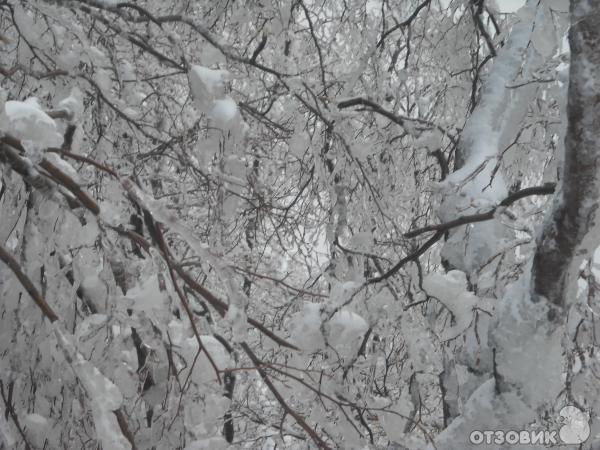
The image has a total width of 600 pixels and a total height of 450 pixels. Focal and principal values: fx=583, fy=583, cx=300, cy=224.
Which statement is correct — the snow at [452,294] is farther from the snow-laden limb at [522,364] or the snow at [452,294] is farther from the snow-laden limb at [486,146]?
the snow-laden limb at [486,146]

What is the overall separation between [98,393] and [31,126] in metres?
0.50

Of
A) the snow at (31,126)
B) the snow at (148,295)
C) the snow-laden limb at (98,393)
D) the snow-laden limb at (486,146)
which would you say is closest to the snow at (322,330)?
the snow at (148,295)

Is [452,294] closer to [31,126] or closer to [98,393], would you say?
[98,393]

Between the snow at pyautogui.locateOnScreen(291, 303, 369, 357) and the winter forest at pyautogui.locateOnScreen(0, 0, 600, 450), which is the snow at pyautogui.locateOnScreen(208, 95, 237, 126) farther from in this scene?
the snow at pyautogui.locateOnScreen(291, 303, 369, 357)

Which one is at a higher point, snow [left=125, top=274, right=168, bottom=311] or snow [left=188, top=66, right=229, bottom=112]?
snow [left=188, top=66, right=229, bottom=112]

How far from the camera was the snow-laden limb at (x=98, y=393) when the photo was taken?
3.31 feet

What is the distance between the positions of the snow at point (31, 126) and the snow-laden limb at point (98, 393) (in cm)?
34

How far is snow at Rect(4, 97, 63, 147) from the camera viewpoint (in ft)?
3.49

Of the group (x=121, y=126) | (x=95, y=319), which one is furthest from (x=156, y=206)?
(x=121, y=126)

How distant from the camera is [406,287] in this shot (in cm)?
213

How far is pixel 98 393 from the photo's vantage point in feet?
3.35

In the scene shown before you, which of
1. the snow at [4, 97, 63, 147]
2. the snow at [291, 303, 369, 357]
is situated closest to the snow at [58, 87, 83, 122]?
the snow at [4, 97, 63, 147]

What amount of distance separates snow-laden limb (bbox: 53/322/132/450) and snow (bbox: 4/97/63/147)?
0.34 m

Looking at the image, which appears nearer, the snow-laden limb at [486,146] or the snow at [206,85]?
the snow at [206,85]
